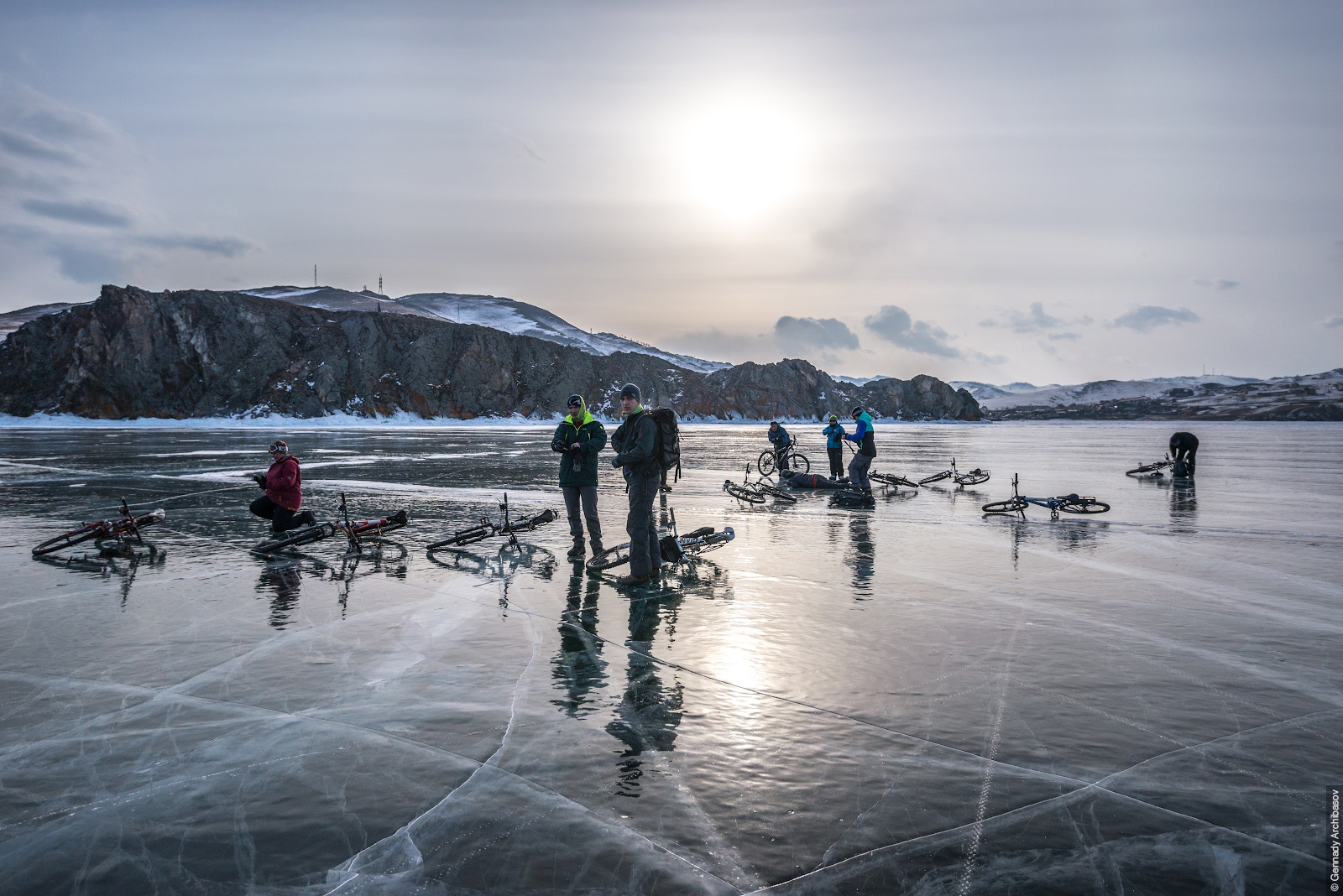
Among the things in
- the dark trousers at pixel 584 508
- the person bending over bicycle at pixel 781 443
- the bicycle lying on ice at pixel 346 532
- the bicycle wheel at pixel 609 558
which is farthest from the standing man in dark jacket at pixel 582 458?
the person bending over bicycle at pixel 781 443

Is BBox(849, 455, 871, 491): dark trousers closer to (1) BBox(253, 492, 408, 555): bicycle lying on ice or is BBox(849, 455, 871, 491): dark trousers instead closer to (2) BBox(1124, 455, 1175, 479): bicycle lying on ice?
(2) BBox(1124, 455, 1175, 479): bicycle lying on ice

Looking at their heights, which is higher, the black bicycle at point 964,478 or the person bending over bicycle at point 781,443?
the person bending over bicycle at point 781,443

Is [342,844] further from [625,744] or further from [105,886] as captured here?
[625,744]

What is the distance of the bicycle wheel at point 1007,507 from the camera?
45.3 ft

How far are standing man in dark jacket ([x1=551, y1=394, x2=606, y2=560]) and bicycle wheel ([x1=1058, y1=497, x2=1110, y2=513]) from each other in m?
9.51

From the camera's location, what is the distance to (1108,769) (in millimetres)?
4004

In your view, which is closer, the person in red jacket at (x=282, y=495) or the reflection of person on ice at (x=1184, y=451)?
the person in red jacket at (x=282, y=495)

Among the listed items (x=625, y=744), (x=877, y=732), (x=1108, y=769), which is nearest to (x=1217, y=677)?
(x=1108, y=769)

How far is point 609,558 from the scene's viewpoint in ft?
31.4

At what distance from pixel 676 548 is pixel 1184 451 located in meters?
20.4

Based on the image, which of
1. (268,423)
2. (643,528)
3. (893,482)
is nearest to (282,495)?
(643,528)

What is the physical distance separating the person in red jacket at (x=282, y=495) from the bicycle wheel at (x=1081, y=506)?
13.4 meters

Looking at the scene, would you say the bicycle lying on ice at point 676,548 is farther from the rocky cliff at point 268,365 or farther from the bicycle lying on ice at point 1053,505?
the rocky cliff at point 268,365

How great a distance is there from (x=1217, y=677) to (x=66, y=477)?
2521 centimetres
